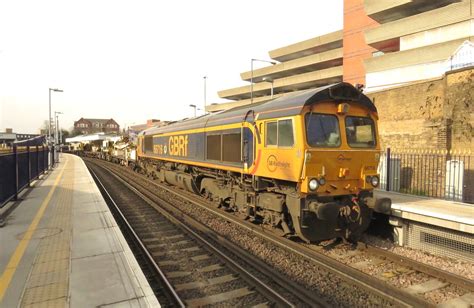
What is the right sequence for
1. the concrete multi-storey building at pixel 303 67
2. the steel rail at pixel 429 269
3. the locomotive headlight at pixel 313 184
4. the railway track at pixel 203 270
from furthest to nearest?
1. the concrete multi-storey building at pixel 303 67
2. the locomotive headlight at pixel 313 184
3. the steel rail at pixel 429 269
4. the railway track at pixel 203 270

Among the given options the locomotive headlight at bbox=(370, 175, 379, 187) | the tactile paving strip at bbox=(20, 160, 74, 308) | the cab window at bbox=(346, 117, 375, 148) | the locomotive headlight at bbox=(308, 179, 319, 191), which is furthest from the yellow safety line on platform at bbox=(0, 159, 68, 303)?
the locomotive headlight at bbox=(370, 175, 379, 187)

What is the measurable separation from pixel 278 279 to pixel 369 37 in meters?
32.3

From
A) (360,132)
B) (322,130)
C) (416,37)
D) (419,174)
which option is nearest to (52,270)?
(322,130)

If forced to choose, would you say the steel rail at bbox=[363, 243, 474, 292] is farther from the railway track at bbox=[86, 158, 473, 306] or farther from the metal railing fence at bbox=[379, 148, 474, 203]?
the metal railing fence at bbox=[379, 148, 474, 203]

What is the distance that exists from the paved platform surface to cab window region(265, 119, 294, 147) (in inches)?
125

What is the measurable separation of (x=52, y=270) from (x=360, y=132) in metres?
6.92

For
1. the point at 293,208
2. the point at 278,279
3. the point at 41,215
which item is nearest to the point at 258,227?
the point at 293,208

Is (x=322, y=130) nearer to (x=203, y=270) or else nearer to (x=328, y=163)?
(x=328, y=163)

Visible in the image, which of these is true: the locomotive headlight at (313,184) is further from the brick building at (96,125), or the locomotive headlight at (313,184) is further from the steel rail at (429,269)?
the brick building at (96,125)

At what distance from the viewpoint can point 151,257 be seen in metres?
6.88

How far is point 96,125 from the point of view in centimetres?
16162

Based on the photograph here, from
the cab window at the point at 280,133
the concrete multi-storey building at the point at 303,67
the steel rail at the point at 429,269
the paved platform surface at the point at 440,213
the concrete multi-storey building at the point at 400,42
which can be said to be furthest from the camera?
the concrete multi-storey building at the point at 303,67

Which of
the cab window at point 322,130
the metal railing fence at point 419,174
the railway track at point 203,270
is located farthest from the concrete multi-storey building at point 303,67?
the cab window at point 322,130

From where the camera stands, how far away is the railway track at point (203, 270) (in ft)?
17.1
